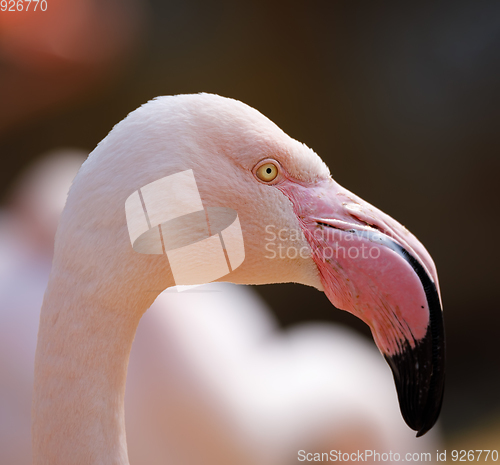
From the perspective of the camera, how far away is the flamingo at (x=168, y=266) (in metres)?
0.68

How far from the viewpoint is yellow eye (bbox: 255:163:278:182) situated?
74cm

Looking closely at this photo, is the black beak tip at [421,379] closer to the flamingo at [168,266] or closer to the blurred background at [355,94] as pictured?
the flamingo at [168,266]

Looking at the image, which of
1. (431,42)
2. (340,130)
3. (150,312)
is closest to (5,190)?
(150,312)

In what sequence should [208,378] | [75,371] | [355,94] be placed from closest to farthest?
[75,371] → [208,378] → [355,94]

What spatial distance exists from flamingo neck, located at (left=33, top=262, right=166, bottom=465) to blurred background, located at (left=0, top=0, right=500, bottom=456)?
1738mm

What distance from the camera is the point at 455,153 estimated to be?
2.38 metres

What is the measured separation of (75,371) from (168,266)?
0.65 ft

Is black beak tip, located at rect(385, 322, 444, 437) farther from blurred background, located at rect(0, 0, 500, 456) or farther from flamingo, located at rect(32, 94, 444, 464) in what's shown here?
blurred background, located at rect(0, 0, 500, 456)

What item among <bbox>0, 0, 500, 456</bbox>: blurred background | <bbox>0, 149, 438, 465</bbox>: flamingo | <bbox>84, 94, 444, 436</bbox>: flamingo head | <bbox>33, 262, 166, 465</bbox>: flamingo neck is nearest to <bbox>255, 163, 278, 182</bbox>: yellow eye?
<bbox>84, 94, 444, 436</bbox>: flamingo head

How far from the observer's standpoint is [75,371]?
27.0 inches

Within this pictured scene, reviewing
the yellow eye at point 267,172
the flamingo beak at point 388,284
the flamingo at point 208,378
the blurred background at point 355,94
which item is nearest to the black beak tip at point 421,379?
the flamingo beak at point 388,284

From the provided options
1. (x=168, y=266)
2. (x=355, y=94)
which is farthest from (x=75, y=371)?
(x=355, y=94)

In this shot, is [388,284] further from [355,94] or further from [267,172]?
[355,94]

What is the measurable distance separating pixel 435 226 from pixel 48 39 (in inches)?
79.3
